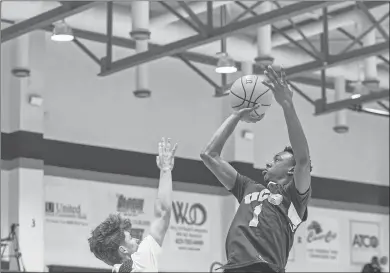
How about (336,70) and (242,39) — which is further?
(336,70)

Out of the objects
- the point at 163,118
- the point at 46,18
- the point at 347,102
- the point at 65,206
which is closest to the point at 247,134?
the point at 163,118

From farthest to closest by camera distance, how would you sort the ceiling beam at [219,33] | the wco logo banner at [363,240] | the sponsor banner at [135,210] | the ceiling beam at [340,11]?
the wco logo banner at [363,240] < the sponsor banner at [135,210] < the ceiling beam at [340,11] < the ceiling beam at [219,33]

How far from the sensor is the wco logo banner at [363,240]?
30305mm

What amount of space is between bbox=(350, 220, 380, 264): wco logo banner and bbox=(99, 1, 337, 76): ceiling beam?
11282 millimetres

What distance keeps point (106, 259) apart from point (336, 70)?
20.4m

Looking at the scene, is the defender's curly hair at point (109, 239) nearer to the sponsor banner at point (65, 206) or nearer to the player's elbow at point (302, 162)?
the player's elbow at point (302, 162)

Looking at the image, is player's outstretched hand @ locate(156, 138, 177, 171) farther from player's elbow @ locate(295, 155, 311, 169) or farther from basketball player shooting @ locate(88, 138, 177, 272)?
player's elbow @ locate(295, 155, 311, 169)

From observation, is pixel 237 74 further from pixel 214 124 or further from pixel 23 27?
pixel 23 27

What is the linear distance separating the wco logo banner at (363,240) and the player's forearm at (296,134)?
77.5 feet

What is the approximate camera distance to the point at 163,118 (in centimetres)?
2592

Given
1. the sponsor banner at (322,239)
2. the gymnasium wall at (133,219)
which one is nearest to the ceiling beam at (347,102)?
the gymnasium wall at (133,219)

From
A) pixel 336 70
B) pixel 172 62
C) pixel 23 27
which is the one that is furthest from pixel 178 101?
pixel 23 27

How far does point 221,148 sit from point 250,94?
23.8 inches

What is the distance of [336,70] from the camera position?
1062 inches
